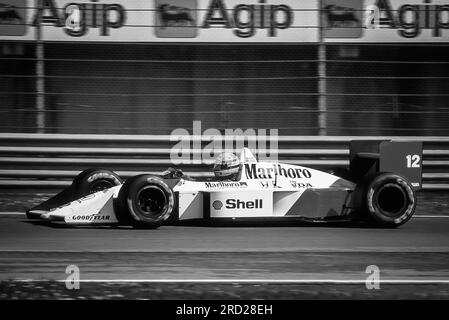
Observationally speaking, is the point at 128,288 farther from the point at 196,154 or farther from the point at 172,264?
the point at 196,154

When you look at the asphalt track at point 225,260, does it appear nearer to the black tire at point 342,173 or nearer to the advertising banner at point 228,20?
the black tire at point 342,173

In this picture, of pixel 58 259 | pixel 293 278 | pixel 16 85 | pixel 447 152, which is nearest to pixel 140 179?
pixel 58 259

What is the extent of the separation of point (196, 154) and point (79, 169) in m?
1.59

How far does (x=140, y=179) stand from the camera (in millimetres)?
9422

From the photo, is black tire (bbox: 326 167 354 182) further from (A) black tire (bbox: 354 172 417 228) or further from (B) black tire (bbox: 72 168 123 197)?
(B) black tire (bbox: 72 168 123 197)

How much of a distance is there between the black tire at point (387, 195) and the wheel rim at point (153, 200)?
6.97 ft

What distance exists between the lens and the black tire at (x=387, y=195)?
392 inches

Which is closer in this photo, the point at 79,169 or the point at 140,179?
the point at 140,179

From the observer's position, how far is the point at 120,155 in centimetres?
1258

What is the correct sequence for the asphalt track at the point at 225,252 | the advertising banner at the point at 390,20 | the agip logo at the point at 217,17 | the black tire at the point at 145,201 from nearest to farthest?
the asphalt track at the point at 225,252 → the black tire at the point at 145,201 → the agip logo at the point at 217,17 → the advertising banner at the point at 390,20

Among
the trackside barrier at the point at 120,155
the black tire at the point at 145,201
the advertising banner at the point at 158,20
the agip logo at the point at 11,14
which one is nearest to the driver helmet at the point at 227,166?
the black tire at the point at 145,201

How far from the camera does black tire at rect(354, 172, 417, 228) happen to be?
995 centimetres

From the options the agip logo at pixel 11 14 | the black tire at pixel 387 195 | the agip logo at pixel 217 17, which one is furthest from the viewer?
the agip logo at pixel 217 17

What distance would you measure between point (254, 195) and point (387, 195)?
1.50 metres
